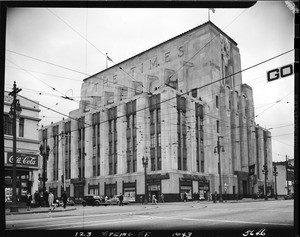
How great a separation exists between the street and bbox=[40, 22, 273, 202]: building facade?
0.88 ft

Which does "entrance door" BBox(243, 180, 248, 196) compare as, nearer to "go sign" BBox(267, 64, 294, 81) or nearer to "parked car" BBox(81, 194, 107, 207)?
"go sign" BBox(267, 64, 294, 81)

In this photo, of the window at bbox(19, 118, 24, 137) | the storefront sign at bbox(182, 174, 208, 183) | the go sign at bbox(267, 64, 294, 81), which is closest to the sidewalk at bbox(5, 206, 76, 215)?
the window at bbox(19, 118, 24, 137)

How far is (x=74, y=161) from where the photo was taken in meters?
5.81

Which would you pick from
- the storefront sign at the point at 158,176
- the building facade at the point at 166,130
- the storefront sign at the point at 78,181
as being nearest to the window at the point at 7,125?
the building facade at the point at 166,130

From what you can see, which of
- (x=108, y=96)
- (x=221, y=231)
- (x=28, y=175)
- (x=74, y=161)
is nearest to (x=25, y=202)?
(x=28, y=175)

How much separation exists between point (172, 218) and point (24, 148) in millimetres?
2428

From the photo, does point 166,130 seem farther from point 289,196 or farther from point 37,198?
point 37,198

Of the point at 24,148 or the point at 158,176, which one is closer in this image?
the point at 24,148

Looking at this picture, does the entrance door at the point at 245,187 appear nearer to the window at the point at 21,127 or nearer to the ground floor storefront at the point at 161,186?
the ground floor storefront at the point at 161,186

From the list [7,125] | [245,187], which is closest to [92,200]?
[7,125]

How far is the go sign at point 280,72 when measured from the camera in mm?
4656

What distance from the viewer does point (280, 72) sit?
15.8 ft

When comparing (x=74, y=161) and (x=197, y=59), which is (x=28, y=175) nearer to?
(x=74, y=161)

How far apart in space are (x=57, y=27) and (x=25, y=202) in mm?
2641
